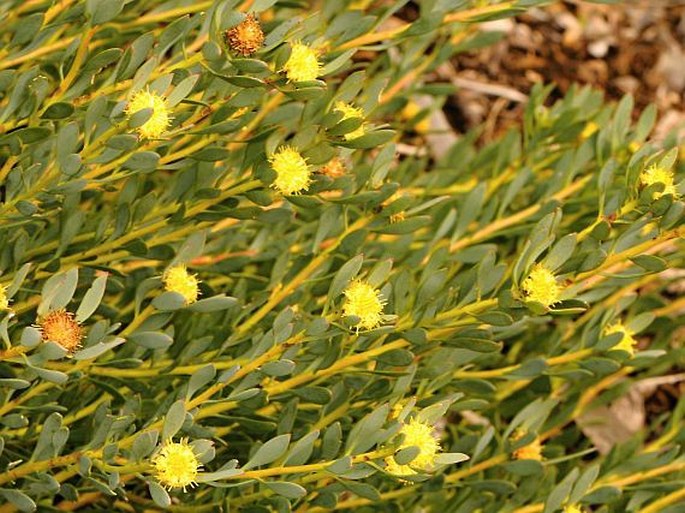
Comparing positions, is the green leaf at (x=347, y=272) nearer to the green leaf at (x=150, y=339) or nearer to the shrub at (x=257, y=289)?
the shrub at (x=257, y=289)

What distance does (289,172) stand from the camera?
1344 mm

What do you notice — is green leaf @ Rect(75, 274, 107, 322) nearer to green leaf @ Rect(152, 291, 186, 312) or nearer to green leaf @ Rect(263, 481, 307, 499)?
green leaf @ Rect(152, 291, 186, 312)

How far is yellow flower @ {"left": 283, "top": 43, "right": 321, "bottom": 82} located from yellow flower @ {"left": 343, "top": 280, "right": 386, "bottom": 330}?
0.92 feet

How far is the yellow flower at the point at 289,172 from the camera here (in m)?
1.34

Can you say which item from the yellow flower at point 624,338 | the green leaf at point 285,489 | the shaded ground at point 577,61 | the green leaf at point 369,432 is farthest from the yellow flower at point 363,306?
the shaded ground at point 577,61

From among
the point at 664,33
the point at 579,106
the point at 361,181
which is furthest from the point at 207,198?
the point at 664,33

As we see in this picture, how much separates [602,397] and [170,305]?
101cm

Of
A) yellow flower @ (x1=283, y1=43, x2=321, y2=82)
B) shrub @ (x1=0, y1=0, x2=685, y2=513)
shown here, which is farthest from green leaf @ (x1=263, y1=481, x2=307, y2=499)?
yellow flower @ (x1=283, y1=43, x2=321, y2=82)

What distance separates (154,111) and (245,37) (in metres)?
0.15

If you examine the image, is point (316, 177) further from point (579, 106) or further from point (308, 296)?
point (579, 106)

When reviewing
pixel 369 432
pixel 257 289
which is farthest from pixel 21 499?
pixel 257 289

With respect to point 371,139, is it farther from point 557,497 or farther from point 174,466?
point 557,497

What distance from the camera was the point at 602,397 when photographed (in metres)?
2.00

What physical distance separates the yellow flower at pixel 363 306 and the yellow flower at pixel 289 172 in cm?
15
